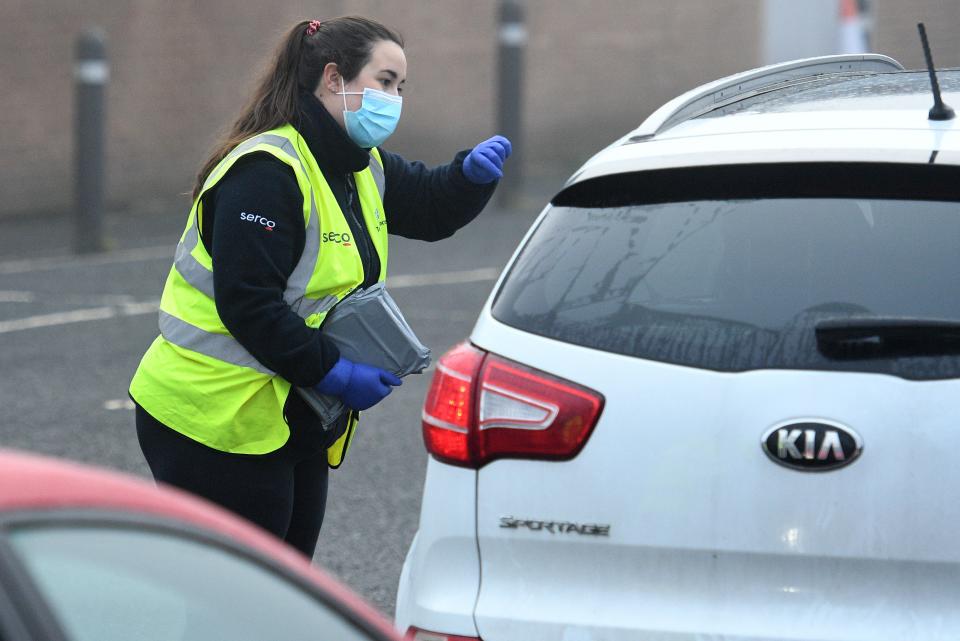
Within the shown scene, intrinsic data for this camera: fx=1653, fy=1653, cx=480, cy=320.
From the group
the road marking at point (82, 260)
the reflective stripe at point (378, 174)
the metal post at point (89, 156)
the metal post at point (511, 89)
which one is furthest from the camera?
the metal post at point (511, 89)

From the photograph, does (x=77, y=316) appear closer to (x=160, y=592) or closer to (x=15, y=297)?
(x=15, y=297)

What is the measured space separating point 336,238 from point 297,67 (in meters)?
0.43

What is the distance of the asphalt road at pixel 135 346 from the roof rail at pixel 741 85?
192 cm

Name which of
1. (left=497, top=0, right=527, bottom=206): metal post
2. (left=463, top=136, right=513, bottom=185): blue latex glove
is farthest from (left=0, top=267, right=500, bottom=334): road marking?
(left=463, top=136, right=513, bottom=185): blue latex glove

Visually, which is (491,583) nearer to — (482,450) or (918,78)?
(482,450)

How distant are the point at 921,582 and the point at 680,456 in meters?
0.44

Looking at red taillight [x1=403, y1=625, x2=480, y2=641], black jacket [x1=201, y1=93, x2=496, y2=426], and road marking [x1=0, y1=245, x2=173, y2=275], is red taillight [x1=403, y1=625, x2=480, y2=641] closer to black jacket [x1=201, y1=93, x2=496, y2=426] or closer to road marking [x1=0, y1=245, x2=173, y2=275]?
black jacket [x1=201, y1=93, x2=496, y2=426]

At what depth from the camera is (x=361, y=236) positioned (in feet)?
12.0

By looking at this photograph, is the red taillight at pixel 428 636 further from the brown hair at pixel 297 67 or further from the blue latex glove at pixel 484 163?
the blue latex glove at pixel 484 163

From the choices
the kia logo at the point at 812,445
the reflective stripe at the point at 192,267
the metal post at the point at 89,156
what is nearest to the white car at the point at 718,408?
the kia logo at the point at 812,445

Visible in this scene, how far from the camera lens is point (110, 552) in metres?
1.74

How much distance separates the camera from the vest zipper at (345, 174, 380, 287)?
11.9ft

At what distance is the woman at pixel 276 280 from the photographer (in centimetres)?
340

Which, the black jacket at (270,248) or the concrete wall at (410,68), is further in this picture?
the concrete wall at (410,68)
